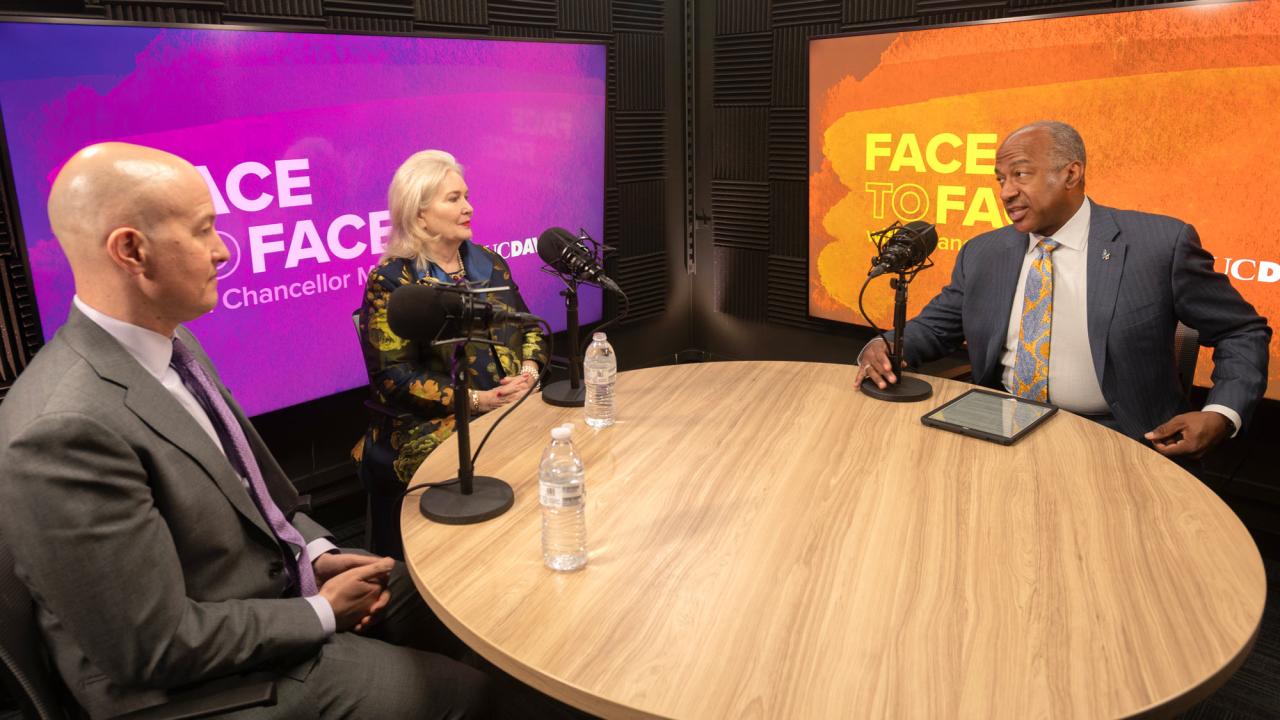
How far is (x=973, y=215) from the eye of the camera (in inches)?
156

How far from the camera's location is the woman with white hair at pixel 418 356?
Result: 106 inches

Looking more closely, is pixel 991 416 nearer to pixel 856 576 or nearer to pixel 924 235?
pixel 924 235

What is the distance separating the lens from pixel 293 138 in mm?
3273

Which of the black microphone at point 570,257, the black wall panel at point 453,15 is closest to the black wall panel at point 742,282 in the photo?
the black wall panel at point 453,15

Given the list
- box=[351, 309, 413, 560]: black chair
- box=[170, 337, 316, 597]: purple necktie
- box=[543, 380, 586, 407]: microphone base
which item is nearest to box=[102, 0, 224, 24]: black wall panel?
box=[351, 309, 413, 560]: black chair

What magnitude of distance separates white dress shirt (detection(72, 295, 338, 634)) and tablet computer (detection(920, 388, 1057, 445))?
1477 millimetres

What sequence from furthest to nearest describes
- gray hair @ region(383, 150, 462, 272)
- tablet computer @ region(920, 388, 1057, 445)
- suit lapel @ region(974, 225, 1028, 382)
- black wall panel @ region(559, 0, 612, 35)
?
black wall panel @ region(559, 0, 612, 35) → gray hair @ region(383, 150, 462, 272) → suit lapel @ region(974, 225, 1028, 382) → tablet computer @ region(920, 388, 1057, 445)

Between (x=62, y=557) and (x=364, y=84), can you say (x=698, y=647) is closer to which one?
(x=62, y=557)

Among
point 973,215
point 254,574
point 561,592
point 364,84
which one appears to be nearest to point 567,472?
point 561,592

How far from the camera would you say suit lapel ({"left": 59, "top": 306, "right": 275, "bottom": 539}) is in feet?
4.67

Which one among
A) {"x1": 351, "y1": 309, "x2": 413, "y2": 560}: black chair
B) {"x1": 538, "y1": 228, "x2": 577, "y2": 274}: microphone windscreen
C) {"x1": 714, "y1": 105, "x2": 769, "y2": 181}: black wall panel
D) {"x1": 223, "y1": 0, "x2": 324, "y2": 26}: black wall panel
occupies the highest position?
{"x1": 223, "y1": 0, "x2": 324, "y2": 26}: black wall panel

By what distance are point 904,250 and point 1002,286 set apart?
1.96 feet

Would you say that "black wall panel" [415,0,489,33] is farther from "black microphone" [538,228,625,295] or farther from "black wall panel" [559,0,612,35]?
"black microphone" [538,228,625,295]

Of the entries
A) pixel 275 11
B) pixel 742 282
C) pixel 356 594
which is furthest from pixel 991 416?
pixel 742 282
